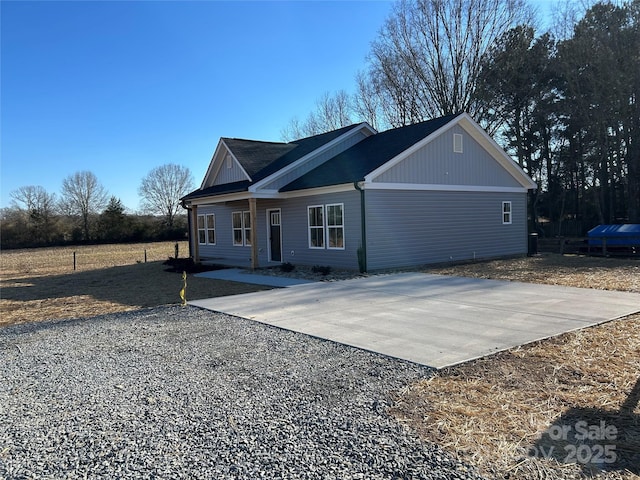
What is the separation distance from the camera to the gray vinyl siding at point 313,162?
643 inches

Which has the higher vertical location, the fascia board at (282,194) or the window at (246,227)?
the fascia board at (282,194)

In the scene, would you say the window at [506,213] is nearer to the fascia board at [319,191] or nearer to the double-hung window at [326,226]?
the double-hung window at [326,226]

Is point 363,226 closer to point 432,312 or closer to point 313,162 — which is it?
point 313,162

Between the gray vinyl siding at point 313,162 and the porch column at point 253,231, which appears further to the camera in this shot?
the gray vinyl siding at point 313,162

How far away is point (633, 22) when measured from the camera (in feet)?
77.1

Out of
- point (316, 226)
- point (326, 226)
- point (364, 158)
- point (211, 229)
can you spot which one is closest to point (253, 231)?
point (316, 226)

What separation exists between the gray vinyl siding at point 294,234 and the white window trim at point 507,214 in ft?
24.3

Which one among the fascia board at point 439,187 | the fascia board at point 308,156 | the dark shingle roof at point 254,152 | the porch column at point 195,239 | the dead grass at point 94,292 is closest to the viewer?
the dead grass at point 94,292

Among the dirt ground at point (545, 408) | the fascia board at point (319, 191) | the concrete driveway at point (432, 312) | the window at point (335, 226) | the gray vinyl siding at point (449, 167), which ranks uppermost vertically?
the gray vinyl siding at point (449, 167)

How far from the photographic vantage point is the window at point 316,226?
15.4m

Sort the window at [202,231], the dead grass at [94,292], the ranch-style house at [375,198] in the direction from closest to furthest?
the dead grass at [94,292] → the ranch-style house at [375,198] → the window at [202,231]

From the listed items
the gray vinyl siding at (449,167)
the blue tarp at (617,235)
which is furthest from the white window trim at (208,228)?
the blue tarp at (617,235)

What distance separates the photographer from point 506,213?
720 inches

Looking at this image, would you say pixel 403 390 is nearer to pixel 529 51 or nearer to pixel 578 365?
pixel 578 365
